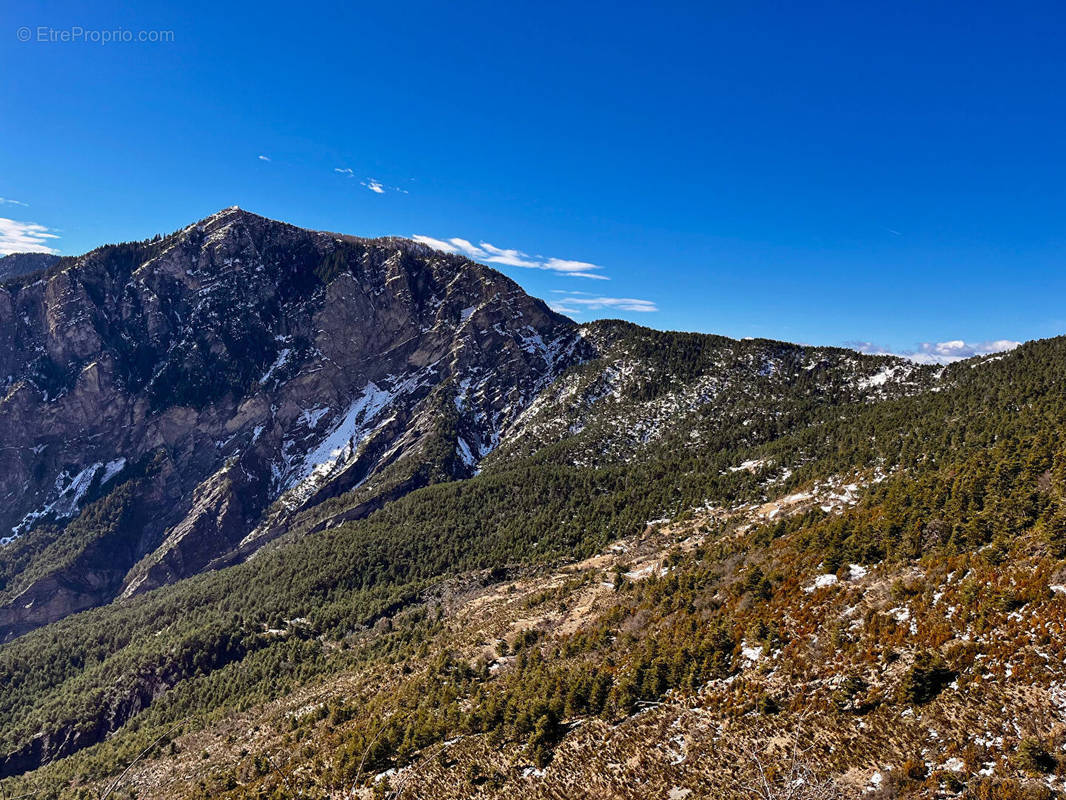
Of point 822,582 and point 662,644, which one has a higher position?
point 822,582

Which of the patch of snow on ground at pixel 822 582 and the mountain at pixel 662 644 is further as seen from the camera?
the patch of snow on ground at pixel 822 582

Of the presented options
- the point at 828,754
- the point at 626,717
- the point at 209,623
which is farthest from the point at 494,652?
the point at 209,623

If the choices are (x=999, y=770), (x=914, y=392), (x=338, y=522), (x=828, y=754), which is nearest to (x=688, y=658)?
(x=828, y=754)

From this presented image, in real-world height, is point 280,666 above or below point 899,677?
below

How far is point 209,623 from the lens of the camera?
398 ft

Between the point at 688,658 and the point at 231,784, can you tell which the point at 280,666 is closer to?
the point at 231,784

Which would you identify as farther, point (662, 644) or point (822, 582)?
point (662, 644)

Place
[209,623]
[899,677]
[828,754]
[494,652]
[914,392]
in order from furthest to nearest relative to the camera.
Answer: [914,392]
[209,623]
[494,652]
[899,677]
[828,754]

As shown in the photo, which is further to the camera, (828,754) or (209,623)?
(209,623)

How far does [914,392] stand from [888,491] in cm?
11321

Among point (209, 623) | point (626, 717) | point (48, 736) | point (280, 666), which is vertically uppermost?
point (626, 717)

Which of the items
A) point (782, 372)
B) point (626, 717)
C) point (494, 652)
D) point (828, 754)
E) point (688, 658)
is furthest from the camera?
point (782, 372)

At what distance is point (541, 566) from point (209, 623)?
92.7 metres

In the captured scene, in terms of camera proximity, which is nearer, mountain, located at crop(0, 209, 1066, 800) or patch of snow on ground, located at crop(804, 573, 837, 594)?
mountain, located at crop(0, 209, 1066, 800)
